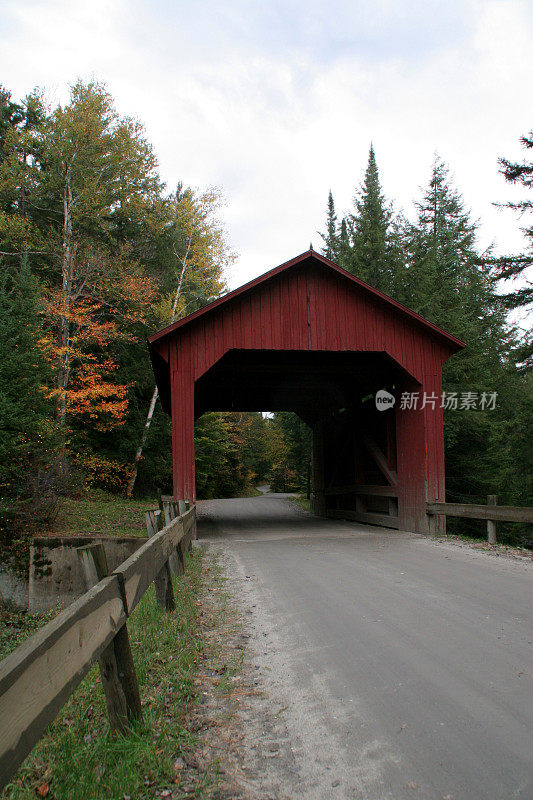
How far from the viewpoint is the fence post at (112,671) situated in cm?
276

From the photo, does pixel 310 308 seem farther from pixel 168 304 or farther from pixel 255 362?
pixel 168 304

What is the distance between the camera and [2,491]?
39.0 feet

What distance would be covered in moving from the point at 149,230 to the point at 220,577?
20.0 m

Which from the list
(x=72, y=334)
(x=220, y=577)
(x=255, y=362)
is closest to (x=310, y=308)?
(x=255, y=362)

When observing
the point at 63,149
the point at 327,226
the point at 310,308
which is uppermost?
the point at 327,226

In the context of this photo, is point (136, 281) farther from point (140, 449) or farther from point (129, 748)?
point (129, 748)

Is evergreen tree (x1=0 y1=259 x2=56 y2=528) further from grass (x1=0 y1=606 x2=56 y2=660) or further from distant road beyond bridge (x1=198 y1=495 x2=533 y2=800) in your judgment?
distant road beyond bridge (x1=198 y1=495 x2=533 y2=800)

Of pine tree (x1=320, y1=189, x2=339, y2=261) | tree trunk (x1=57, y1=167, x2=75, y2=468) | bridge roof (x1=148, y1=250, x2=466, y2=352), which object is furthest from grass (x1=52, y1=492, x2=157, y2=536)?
pine tree (x1=320, y1=189, x2=339, y2=261)

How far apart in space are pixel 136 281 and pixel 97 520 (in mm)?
9796

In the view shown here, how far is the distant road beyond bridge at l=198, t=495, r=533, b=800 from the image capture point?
8.09 feet

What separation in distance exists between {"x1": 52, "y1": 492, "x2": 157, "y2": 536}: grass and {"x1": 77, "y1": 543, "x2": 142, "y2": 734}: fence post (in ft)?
30.1

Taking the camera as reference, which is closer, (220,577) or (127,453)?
(220,577)

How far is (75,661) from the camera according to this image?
214 cm

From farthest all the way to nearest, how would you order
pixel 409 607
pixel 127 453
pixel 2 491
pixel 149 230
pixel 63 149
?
pixel 149 230, pixel 127 453, pixel 63 149, pixel 2 491, pixel 409 607
